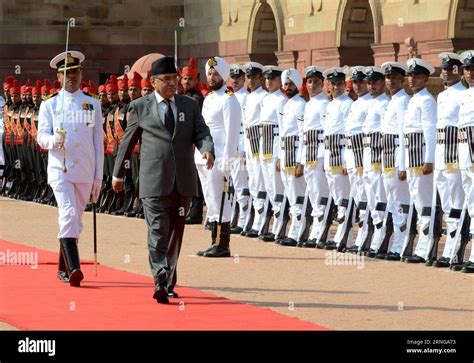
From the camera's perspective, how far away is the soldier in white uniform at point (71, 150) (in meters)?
14.1

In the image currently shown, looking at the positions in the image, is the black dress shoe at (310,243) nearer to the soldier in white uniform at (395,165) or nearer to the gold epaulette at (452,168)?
the soldier in white uniform at (395,165)

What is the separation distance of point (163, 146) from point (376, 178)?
4.45 meters

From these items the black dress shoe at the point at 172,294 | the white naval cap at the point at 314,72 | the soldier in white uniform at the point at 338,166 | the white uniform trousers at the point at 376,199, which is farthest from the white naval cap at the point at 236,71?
the black dress shoe at the point at 172,294

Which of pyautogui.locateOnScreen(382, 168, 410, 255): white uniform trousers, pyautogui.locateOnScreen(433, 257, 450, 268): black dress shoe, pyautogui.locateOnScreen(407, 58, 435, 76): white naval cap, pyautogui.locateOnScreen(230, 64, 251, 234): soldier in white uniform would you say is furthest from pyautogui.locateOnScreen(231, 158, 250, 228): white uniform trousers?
pyautogui.locateOnScreen(433, 257, 450, 268): black dress shoe

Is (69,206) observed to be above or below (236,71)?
below

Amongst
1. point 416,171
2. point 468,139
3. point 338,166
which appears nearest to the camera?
point 468,139

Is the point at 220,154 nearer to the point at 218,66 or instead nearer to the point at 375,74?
the point at 218,66

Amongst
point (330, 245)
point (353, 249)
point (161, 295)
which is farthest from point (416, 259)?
point (161, 295)

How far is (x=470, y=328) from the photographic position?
11586 millimetres

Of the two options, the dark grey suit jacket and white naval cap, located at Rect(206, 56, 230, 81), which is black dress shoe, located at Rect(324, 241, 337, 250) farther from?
the dark grey suit jacket

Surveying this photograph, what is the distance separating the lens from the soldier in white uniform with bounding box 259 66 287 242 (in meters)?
19.3

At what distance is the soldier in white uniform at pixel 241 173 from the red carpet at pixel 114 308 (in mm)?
5218

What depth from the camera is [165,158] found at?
13109 mm
